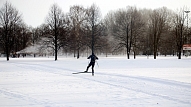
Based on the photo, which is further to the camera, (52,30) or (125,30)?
(125,30)

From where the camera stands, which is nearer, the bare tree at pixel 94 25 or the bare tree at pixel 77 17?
the bare tree at pixel 94 25

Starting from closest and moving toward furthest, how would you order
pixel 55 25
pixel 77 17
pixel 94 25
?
pixel 55 25, pixel 94 25, pixel 77 17

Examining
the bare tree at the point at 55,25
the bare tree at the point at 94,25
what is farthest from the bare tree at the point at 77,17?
the bare tree at the point at 55,25

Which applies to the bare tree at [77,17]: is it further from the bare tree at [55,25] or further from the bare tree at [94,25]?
the bare tree at [55,25]

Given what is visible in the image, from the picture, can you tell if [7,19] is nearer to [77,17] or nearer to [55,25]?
[55,25]

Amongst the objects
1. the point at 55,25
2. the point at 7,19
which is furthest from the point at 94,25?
the point at 7,19

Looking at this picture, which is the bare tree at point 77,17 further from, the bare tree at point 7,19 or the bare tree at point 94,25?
the bare tree at point 7,19

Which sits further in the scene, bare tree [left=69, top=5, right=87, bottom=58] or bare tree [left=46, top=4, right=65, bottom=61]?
bare tree [left=69, top=5, right=87, bottom=58]

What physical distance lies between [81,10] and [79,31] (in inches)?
335

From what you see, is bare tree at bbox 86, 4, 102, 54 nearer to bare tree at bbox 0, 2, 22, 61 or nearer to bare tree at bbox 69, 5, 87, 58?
bare tree at bbox 69, 5, 87, 58

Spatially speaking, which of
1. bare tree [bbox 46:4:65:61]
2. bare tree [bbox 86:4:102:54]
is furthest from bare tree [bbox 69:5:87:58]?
bare tree [bbox 46:4:65:61]

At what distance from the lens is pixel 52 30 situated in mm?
44562

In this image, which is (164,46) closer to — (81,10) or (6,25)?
(81,10)

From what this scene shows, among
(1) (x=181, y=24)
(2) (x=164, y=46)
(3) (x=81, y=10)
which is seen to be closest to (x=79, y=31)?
(3) (x=81, y=10)
